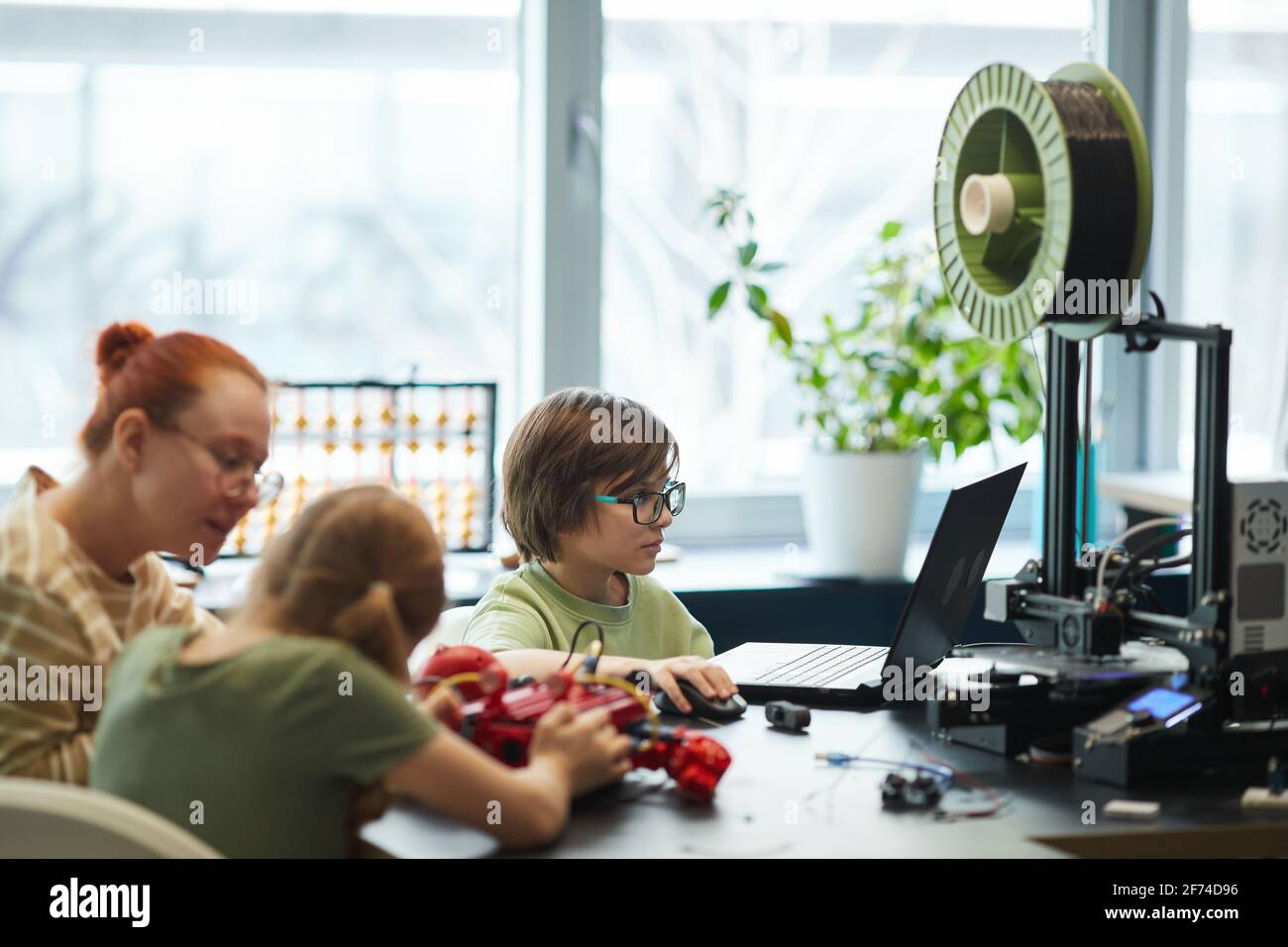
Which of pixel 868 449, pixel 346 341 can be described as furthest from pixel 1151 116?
pixel 346 341

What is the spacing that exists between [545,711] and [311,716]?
0.93 ft

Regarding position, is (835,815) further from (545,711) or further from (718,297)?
(718,297)

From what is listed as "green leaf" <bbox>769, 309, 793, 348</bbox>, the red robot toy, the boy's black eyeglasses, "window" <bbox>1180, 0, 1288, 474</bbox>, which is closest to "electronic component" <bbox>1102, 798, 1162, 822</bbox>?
the red robot toy

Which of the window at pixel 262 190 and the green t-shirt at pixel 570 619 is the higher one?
A: the window at pixel 262 190

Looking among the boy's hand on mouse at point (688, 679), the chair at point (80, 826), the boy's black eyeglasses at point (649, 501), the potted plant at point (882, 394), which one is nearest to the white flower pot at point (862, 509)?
the potted plant at point (882, 394)

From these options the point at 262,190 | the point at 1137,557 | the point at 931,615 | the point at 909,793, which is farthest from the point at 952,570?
the point at 262,190

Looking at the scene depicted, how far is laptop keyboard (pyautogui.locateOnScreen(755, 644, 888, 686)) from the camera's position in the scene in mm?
1794

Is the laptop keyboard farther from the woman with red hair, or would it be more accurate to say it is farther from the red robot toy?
the woman with red hair

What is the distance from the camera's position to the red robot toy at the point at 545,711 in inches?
53.1

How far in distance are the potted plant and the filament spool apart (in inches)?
48.6

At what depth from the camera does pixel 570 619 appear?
6.33 ft

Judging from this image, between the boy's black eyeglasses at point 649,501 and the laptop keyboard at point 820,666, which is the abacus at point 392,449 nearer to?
the boy's black eyeglasses at point 649,501

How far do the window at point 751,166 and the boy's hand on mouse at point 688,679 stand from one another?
4.72ft
